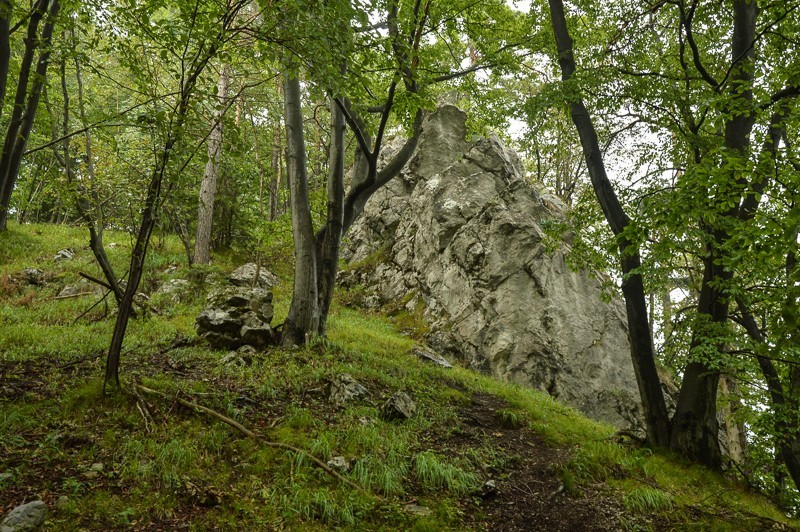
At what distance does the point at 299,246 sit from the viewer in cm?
948

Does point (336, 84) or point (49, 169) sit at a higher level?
point (336, 84)

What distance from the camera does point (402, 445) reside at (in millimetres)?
5961

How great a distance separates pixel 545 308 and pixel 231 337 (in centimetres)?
1002

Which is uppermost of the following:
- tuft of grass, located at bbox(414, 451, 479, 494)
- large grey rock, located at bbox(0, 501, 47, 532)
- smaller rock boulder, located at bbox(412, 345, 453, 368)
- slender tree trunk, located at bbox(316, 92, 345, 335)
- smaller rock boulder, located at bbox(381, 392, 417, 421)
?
slender tree trunk, located at bbox(316, 92, 345, 335)

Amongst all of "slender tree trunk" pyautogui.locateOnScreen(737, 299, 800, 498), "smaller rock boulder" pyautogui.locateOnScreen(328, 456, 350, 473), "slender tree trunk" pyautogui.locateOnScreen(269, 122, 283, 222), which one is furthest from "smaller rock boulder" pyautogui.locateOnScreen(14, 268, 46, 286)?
"slender tree trunk" pyautogui.locateOnScreen(737, 299, 800, 498)

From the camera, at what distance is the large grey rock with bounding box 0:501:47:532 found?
333 centimetres

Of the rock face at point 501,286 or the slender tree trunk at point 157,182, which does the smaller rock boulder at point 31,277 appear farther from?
the rock face at point 501,286

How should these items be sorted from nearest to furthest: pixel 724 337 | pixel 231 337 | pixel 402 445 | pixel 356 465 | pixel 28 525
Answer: pixel 28 525
pixel 356 465
pixel 402 445
pixel 724 337
pixel 231 337

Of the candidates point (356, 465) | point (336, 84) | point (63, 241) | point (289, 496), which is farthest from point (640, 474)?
point (63, 241)

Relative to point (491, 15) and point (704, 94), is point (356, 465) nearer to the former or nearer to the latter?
point (704, 94)

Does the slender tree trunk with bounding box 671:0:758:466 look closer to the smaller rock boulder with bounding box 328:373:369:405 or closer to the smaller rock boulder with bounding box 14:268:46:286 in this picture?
the smaller rock boulder with bounding box 328:373:369:405

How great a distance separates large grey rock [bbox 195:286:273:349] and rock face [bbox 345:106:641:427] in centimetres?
708

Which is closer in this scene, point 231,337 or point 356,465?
point 356,465

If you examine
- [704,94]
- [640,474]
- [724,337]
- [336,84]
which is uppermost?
[704,94]
